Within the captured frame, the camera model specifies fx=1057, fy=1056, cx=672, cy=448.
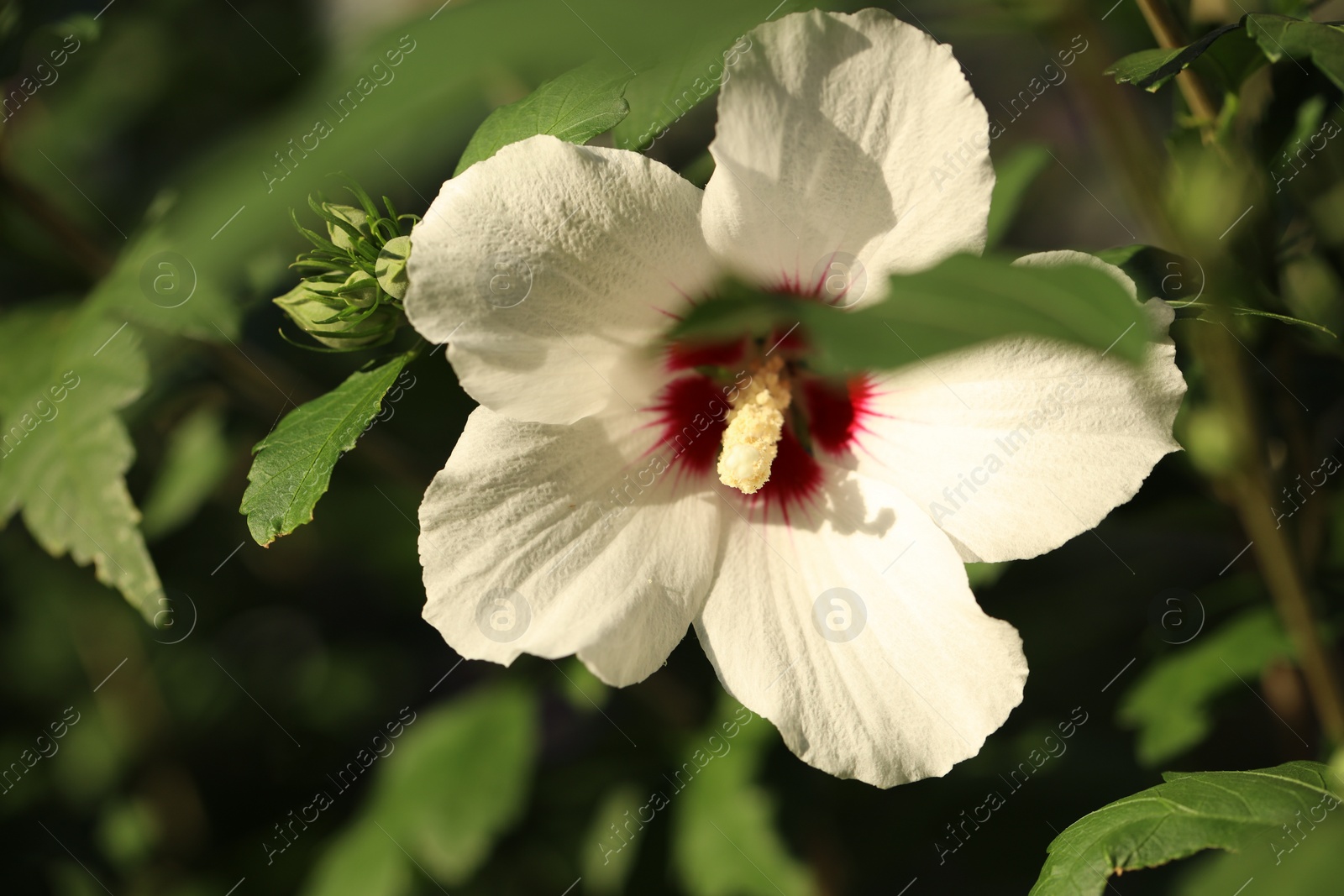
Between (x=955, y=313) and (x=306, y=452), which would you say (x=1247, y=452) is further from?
(x=306, y=452)

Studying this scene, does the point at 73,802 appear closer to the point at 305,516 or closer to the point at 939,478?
the point at 305,516

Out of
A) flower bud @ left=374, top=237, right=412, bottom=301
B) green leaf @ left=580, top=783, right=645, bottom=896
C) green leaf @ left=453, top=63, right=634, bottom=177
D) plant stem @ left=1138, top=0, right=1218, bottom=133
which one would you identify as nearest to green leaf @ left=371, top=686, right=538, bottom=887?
green leaf @ left=580, top=783, right=645, bottom=896

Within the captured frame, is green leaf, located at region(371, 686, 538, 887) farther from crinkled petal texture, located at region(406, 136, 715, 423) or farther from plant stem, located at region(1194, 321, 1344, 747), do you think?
plant stem, located at region(1194, 321, 1344, 747)

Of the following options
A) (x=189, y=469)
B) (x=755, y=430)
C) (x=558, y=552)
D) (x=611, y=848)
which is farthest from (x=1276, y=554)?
(x=189, y=469)

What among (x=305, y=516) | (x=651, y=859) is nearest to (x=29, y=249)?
(x=305, y=516)

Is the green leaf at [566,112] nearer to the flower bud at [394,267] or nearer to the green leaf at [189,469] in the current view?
the flower bud at [394,267]
